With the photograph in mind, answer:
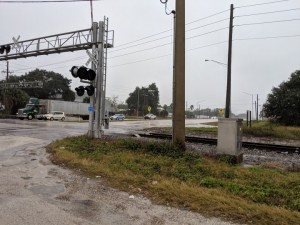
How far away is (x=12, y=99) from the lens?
62.2 metres

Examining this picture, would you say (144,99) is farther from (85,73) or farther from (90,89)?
(85,73)

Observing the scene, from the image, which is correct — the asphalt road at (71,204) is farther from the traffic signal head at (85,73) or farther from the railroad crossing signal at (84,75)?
the traffic signal head at (85,73)

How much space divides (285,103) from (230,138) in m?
33.7

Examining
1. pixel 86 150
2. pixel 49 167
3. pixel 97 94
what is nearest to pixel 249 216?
pixel 49 167

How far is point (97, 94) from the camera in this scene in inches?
678

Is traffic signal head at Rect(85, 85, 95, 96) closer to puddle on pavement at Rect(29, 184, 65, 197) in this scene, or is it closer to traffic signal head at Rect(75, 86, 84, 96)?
traffic signal head at Rect(75, 86, 84, 96)

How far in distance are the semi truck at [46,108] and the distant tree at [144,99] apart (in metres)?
57.3

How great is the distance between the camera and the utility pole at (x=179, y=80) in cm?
1189

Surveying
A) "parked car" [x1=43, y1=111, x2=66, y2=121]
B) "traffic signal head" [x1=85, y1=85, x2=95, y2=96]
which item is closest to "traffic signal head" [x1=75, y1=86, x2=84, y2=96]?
"traffic signal head" [x1=85, y1=85, x2=95, y2=96]

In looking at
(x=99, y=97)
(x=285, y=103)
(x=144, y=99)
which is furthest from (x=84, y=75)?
(x=144, y=99)

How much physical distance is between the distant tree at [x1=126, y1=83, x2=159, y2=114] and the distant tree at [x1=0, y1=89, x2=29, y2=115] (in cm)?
6111

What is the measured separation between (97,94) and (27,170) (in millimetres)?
8701

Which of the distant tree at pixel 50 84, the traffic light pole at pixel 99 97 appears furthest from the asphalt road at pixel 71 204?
the distant tree at pixel 50 84

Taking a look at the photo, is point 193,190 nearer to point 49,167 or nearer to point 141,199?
point 141,199
